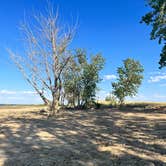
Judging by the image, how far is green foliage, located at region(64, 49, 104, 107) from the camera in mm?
37656

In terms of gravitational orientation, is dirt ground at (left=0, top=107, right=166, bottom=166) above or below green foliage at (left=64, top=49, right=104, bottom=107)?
below

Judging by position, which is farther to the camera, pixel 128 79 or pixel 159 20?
pixel 128 79

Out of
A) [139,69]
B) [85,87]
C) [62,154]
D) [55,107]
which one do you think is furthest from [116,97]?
[62,154]

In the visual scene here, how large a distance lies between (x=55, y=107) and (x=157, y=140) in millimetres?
14816

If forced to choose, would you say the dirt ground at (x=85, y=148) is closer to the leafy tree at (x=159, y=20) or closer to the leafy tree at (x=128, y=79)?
the leafy tree at (x=159, y=20)

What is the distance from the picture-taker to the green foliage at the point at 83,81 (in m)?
37.7

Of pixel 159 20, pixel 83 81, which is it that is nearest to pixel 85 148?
pixel 159 20

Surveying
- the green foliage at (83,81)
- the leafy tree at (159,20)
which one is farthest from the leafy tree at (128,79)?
the leafy tree at (159,20)

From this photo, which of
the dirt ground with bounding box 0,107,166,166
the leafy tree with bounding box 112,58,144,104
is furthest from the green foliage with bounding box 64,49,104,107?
the dirt ground with bounding box 0,107,166,166

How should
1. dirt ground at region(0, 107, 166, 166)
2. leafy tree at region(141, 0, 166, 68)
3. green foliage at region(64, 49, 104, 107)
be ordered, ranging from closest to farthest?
1. dirt ground at region(0, 107, 166, 166)
2. leafy tree at region(141, 0, 166, 68)
3. green foliage at region(64, 49, 104, 107)

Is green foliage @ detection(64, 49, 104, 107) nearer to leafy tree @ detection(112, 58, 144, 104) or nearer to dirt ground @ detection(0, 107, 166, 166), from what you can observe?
leafy tree @ detection(112, 58, 144, 104)

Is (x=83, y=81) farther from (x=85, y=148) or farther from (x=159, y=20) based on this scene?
(x=85, y=148)

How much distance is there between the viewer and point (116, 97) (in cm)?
4809

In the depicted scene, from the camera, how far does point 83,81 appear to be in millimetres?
38562
